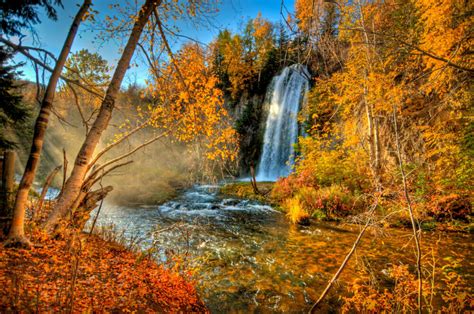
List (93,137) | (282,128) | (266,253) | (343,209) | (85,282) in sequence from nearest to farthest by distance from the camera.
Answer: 1. (85,282)
2. (93,137)
3. (266,253)
4. (343,209)
5. (282,128)

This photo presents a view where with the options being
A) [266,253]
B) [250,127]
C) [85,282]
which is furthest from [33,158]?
[250,127]

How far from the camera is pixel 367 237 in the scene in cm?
681

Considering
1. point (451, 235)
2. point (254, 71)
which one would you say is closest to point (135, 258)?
point (451, 235)

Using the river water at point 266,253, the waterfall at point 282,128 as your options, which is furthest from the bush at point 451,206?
the waterfall at point 282,128

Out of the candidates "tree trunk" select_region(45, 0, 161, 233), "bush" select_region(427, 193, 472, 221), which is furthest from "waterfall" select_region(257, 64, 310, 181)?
"tree trunk" select_region(45, 0, 161, 233)

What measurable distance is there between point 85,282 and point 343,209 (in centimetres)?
906

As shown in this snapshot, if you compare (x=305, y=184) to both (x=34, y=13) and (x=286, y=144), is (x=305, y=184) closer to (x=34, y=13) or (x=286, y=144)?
(x=286, y=144)

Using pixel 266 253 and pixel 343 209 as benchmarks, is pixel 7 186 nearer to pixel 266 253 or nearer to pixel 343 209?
pixel 266 253

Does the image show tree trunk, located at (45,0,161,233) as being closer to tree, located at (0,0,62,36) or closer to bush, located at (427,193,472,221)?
tree, located at (0,0,62,36)

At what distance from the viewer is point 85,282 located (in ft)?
9.80

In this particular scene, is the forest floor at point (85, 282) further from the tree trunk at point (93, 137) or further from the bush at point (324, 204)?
the bush at point (324, 204)

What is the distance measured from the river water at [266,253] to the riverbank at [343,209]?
56 cm

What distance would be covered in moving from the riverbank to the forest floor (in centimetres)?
402

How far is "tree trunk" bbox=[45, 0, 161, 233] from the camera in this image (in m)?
3.98
